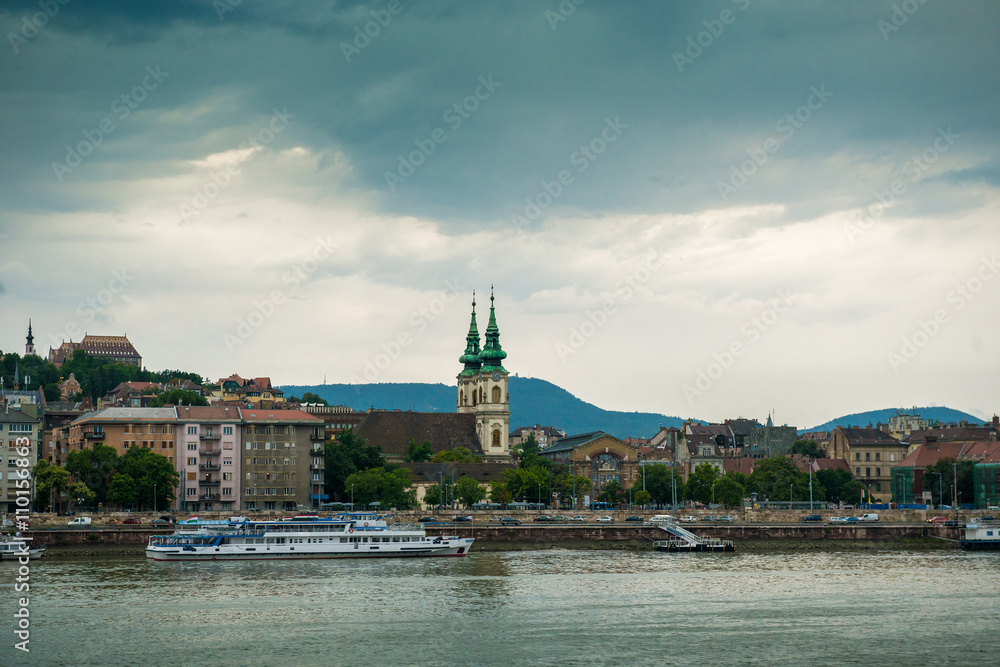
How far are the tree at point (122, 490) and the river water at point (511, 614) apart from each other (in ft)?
107

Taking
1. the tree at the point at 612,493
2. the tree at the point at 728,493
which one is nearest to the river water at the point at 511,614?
the tree at the point at 728,493

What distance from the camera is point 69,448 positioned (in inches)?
6373

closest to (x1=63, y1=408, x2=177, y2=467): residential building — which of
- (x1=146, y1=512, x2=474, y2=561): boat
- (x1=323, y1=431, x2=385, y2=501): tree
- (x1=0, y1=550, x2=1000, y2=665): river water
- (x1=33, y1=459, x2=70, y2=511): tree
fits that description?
(x1=33, y1=459, x2=70, y2=511): tree

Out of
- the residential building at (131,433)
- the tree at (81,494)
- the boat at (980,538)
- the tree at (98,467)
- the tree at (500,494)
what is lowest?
the boat at (980,538)

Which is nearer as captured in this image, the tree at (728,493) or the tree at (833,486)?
the tree at (728,493)

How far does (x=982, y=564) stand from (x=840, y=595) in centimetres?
3049

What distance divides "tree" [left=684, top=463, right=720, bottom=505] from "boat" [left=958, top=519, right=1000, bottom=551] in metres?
46.5

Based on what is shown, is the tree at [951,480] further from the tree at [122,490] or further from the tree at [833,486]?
the tree at [122,490]

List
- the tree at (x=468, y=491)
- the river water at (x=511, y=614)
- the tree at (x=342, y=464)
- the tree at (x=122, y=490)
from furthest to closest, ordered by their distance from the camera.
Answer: the tree at (x=468, y=491)
the tree at (x=342, y=464)
the tree at (x=122, y=490)
the river water at (x=511, y=614)

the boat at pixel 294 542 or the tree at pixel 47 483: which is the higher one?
the tree at pixel 47 483

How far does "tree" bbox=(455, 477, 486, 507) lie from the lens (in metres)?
170

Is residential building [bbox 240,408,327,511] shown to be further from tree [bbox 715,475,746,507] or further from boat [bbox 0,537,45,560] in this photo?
tree [bbox 715,475,746,507]

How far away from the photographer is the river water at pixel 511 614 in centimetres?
5862

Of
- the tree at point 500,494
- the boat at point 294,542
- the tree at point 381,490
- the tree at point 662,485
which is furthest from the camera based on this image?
the tree at point 500,494
